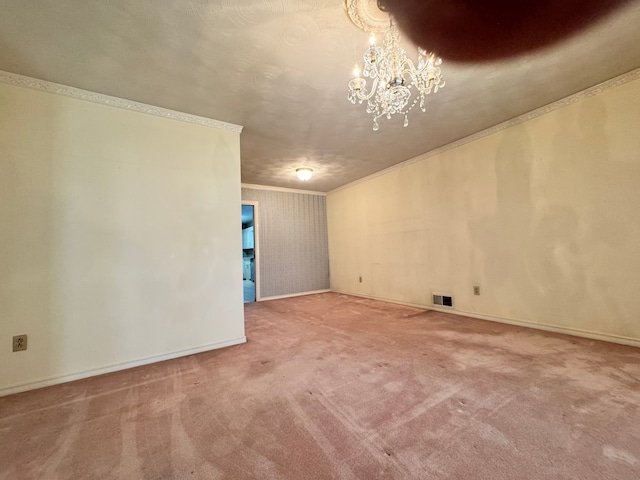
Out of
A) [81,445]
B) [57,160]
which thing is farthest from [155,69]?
[81,445]

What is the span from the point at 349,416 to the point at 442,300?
288 centimetres

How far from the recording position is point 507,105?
270cm

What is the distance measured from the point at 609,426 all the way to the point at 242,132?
12.4ft

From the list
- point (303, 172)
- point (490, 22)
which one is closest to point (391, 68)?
point (490, 22)

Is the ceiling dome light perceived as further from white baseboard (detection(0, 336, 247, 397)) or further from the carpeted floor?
A: the carpeted floor

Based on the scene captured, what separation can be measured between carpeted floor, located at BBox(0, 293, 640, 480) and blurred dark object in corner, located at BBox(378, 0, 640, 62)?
2417mm

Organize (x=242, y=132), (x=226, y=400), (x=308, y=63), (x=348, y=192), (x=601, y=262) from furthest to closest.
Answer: (x=348, y=192) → (x=242, y=132) → (x=601, y=262) → (x=308, y=63) → (x=226, y=400)

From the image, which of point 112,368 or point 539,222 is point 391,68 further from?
point 112,368

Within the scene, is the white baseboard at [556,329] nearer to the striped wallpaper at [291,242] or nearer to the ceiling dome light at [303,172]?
the striped wallpaper at [291,242]

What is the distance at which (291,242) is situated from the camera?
228 inches

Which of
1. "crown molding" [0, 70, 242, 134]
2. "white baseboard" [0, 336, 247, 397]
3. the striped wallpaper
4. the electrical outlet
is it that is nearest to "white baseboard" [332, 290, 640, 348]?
the striped wallpaper

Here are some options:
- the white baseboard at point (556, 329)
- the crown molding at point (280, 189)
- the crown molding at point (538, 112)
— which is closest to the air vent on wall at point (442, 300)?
the white baseboard at point (556, 329)

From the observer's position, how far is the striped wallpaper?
548 cm

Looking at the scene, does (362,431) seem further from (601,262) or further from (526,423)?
(601,262)
